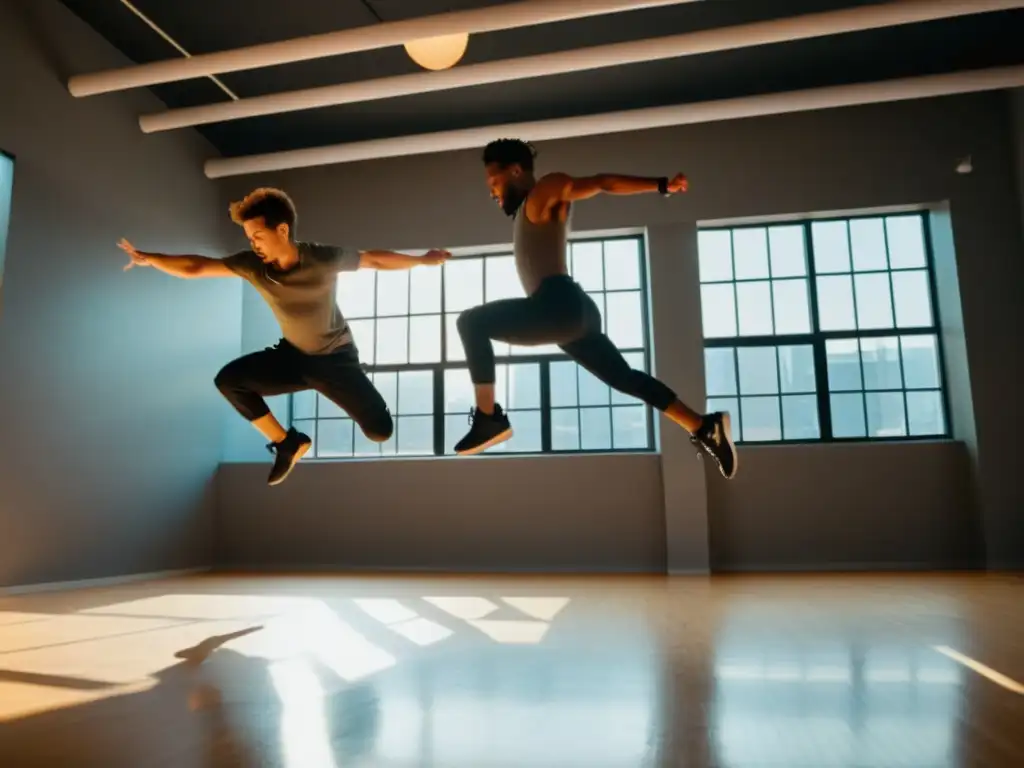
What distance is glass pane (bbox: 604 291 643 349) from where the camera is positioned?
695cm

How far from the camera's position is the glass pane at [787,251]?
22.3ft

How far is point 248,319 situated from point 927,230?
646 cm

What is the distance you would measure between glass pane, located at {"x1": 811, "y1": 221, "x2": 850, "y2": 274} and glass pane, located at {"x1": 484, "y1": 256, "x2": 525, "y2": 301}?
275 centimetres

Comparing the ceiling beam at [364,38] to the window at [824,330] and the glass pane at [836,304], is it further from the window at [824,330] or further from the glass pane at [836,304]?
the glass pane at [836,304]

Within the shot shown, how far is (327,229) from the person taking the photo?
7426 mm

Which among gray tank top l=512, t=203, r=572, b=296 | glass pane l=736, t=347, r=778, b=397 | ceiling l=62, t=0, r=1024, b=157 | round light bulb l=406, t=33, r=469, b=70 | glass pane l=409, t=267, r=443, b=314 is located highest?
ceiling l=62, t=0, r=1024, b=157

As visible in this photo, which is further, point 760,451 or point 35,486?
point 760,451

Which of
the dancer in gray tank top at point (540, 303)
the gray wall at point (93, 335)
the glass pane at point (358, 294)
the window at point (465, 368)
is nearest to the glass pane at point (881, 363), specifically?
the window at point (465, 368)

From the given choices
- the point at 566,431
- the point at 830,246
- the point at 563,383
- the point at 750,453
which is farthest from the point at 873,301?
the point at 566,431

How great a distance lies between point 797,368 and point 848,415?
585 millimetres

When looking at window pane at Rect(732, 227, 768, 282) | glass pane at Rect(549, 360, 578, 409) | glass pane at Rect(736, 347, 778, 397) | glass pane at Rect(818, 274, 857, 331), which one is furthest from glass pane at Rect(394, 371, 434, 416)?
glass pane at Rect(818, 274, 857, 331)

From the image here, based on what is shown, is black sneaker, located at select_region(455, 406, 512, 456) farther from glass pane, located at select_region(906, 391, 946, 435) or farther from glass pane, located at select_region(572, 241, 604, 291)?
glass pane, located at select_region(906, 391, 946, 435)

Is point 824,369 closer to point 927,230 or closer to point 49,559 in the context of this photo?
point 927,230

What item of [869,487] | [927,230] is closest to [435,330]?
[869,487]
